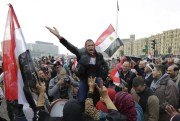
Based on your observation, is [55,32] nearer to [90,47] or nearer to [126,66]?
[90,47]

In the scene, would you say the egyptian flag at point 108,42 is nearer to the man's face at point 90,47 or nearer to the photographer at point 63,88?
the photographer at point 63,88

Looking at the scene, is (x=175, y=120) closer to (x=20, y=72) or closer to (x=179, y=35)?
(x=20, y=72)

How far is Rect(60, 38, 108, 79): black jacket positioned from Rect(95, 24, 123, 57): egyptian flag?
2920mm

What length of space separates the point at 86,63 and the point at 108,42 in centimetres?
334

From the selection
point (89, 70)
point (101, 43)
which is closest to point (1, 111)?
point (101, 43)

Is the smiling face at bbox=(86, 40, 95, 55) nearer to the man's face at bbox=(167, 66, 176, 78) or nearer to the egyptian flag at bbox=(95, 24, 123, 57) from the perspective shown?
the man's face at bbox=(167, 66, 176, 78)

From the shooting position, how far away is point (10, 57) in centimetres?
325

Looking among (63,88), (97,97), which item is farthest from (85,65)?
(63,88)

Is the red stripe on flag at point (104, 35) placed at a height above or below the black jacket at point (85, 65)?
above

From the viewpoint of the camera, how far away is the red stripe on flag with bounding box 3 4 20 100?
3223mm

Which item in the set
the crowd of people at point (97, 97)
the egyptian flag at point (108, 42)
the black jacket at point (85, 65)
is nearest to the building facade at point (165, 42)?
the egyptian flag at point (108, 42)

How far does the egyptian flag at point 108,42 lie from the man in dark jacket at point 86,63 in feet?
9.61

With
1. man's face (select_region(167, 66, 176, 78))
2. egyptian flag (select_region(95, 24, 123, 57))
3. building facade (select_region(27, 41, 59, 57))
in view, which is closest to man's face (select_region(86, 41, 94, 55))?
man's face (select_region(167, 66, 176, 78))

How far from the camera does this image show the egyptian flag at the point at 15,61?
3174 mm
